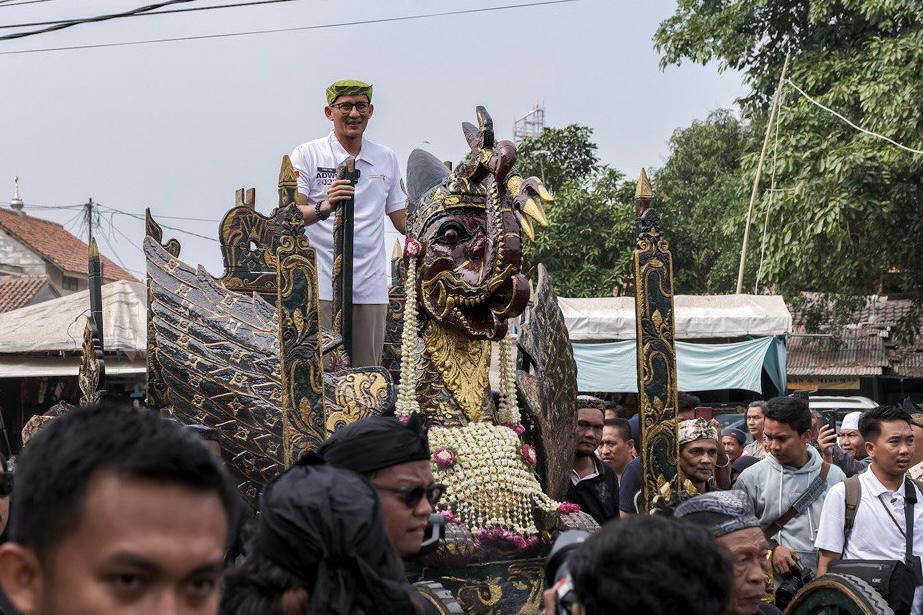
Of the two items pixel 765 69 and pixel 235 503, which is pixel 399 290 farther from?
pixel 765 69

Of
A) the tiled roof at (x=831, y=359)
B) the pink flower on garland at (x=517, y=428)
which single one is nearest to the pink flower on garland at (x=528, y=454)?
the pink flower on garland at (x=517, y=428)

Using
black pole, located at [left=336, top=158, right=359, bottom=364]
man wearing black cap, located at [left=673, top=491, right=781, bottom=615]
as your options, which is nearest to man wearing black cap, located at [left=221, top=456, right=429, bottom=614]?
man wearing black cap, located at [left=673, top=491, right=781, bottom=615]

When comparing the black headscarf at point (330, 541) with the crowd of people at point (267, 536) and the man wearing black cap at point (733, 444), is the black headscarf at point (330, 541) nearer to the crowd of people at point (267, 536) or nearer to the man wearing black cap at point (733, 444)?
the crowd of people at point (267, 536)

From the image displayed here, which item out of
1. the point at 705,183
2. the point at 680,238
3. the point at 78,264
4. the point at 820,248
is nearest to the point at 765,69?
the point at 820,248

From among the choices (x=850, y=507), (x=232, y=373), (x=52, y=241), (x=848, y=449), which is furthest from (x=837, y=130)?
(x=52, y=241)

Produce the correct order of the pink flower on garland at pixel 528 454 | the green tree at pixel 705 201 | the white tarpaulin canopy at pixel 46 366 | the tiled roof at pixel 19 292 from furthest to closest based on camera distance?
the tiled roof at pixel 19 292
the green tree at pixel 705 201
the white tarpaulin canopy at pixel 46 366
the pink flower on garland at pixel 528 454

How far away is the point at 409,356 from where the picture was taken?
5707 millimetres

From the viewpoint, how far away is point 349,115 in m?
6.75

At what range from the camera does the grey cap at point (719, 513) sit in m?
3.99

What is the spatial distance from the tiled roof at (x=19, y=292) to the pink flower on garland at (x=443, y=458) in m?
30.7

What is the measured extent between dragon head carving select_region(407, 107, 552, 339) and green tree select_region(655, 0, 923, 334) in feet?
46.4

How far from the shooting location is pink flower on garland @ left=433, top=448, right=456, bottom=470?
552 cm

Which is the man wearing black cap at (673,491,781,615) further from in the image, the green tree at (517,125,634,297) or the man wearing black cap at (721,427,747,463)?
the green tree at (517,125,634,297)

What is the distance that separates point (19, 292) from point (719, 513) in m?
34.1
